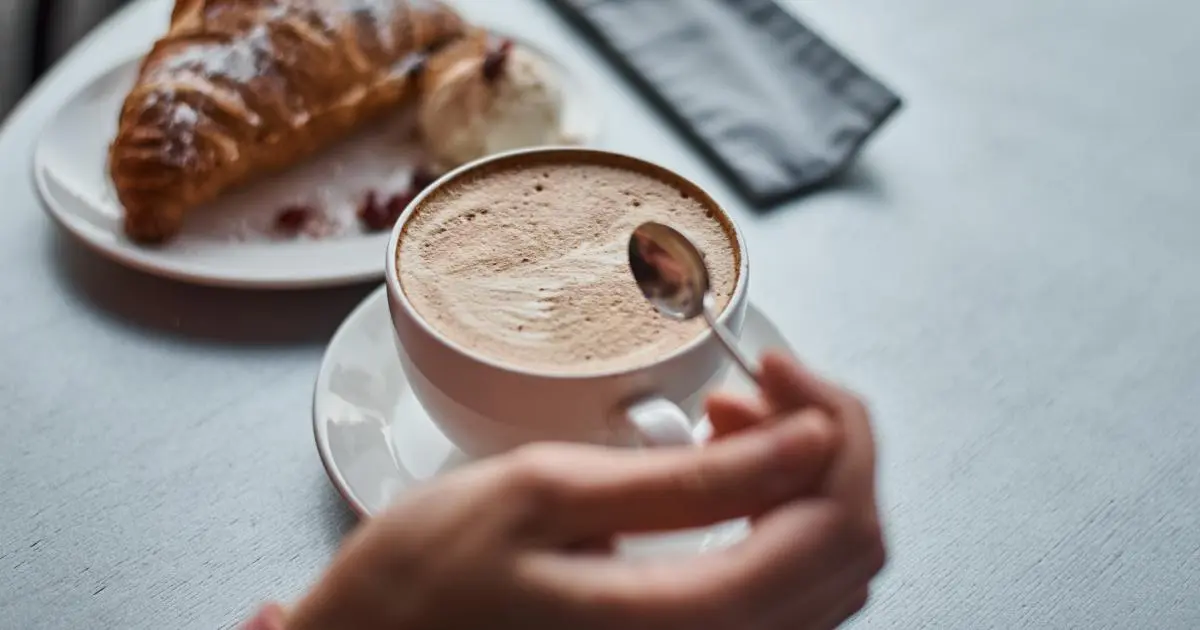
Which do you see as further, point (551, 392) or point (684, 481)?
point (551, 392)

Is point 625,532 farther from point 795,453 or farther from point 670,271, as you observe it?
point 670,271

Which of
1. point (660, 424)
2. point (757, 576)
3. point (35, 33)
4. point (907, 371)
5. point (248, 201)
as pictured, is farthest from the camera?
point (35, 33)

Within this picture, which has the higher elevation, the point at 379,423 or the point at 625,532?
the point at 625,532

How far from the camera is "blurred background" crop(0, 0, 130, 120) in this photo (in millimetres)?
1312

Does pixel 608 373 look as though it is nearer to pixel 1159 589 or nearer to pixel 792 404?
pixel 792 404

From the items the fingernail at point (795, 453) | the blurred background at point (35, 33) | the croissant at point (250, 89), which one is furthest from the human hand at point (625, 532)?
the blurred background at point (35, 33)

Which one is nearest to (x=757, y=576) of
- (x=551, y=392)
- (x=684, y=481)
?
(x=684, y=481)

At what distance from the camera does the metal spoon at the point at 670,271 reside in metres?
0.57

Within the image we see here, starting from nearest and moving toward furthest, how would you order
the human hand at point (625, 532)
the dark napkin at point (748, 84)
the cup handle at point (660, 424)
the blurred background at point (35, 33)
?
the human hand at point (625, 532) → the cup handle at point (660, 424) → the dark napkin at point (748, 84) → the blurred background at point (35, 33)

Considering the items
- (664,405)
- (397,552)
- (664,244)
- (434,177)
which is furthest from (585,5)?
(397,552)

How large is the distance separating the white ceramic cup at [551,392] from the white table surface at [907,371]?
0.42 feet

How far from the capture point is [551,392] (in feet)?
1.74

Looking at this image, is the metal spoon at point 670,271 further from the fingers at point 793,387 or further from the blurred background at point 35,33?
the blurred background at point 35,33

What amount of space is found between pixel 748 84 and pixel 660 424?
620 mm
